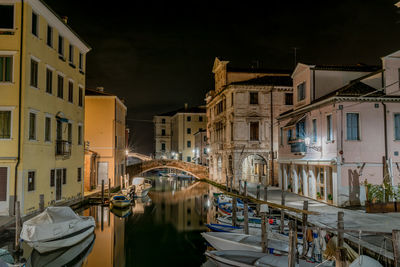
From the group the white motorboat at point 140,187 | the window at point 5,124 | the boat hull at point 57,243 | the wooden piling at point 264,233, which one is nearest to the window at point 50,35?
the window at point 5,124

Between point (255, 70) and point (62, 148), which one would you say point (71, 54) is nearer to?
point (62, 148)

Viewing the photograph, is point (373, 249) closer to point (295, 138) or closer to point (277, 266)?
point (277, 266)

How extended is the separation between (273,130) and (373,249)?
24.0 metres

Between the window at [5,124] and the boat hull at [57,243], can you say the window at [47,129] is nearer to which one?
the window at [5,124]

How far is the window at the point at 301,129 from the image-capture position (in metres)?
22.3

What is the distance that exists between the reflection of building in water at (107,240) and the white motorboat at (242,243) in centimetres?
372

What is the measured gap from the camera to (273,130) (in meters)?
33.8

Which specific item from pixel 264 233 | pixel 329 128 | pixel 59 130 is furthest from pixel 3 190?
pixel 329 128

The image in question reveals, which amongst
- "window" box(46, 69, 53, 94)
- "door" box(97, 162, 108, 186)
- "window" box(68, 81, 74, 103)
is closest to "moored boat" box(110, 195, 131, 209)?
"window" box(68, 81, 74, 103)

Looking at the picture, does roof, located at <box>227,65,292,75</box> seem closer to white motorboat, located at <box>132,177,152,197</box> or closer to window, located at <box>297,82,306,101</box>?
window, located at <box>297,82,306,101</box>

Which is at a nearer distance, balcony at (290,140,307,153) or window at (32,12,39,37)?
window at (32,12,39,37)

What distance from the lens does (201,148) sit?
5972 centimetres

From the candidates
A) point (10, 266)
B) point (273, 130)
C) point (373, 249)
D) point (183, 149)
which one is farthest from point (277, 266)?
point (183, 149)

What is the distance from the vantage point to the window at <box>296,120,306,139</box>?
22.3m
